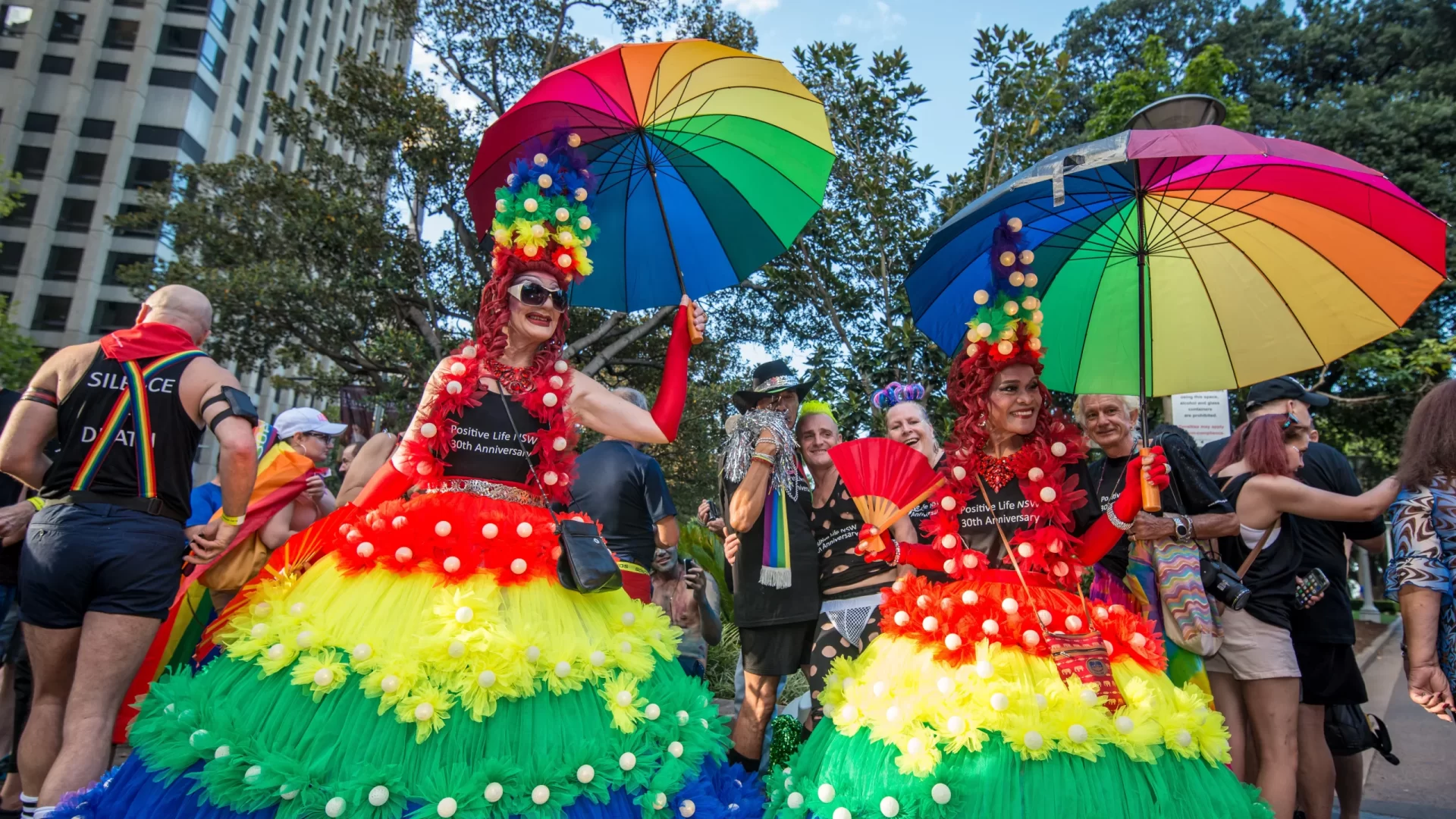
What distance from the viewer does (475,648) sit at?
236 centimetres

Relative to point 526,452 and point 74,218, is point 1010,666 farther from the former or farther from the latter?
point 74,218

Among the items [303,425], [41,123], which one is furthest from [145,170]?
[303,425]

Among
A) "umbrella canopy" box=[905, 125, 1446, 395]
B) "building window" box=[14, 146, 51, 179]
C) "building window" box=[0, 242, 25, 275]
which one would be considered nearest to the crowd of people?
"umbrella canopy" box=[905, 125, 1446, 395]

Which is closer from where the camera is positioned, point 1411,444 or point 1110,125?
point 1411,444

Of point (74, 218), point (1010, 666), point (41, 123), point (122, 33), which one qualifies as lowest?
point (1010, 666)

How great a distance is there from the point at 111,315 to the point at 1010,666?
4414cm

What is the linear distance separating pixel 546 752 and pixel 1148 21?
2879 cm

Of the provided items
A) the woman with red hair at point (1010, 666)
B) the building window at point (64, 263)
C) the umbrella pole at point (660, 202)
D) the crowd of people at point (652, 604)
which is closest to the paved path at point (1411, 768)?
the crowd of people at point (652, 604)

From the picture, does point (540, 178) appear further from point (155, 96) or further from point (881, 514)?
point (155, 96)

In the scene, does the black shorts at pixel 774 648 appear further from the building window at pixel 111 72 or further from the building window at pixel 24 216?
the building window at pixel 111 72

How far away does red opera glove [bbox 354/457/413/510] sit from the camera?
2977mm

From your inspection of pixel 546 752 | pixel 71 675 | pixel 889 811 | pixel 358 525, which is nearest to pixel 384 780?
pixel 546 752

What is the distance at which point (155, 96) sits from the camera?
36500 mm

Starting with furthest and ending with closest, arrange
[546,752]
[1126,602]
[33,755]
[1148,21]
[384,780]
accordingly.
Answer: [1148,21] < [1126,602] < [33,755] < [546,752] < [384,780]
